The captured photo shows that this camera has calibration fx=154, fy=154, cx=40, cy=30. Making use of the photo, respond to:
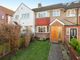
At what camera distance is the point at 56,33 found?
29.0 m

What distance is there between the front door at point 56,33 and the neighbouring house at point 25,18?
5.58 m

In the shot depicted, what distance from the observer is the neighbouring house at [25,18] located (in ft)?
110

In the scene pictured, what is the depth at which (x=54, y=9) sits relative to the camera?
30047mm

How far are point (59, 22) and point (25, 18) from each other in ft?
31.3

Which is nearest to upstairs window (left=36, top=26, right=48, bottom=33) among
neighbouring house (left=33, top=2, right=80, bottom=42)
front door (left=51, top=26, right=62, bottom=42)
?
neighbouring house (left=33, top=2, right=80, bottom=42)

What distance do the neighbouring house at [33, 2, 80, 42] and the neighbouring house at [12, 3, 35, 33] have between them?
1.81 meters

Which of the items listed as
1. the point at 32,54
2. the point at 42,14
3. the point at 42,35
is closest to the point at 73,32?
the point at 42,35

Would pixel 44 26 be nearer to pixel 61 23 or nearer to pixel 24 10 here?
pixel 61 23

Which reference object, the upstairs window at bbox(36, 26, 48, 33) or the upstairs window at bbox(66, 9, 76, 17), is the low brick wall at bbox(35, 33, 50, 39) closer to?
the upstairs window at bbox(36, 26, 48, 33)

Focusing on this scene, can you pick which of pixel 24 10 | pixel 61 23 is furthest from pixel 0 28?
pixel 24 10

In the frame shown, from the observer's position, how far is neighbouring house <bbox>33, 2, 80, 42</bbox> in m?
27.5

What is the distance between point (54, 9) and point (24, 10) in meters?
8.42

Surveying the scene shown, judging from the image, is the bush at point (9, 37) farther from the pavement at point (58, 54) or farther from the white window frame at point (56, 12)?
the white window frame at point (56, 12)

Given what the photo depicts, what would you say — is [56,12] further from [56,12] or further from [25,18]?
[25,18]
